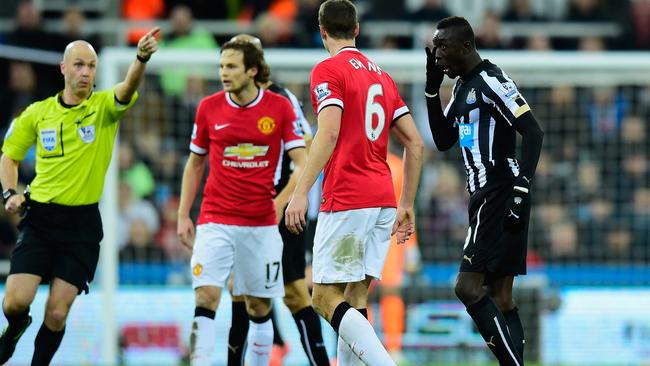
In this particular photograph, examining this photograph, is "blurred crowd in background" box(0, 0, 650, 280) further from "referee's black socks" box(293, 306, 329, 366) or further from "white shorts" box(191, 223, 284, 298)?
"white shorts" box(191, 223, 284, 298)

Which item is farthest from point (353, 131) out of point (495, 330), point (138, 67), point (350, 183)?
point (138, 67)

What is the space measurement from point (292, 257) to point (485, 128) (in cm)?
210

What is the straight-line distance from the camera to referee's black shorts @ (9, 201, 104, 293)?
823cm

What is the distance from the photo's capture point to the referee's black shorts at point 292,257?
8.80m

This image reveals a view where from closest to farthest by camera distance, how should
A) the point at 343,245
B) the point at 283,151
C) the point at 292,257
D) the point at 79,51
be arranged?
the point at 343,245 < the point at 79,51 < the point at 283,151 < the point at 292,257

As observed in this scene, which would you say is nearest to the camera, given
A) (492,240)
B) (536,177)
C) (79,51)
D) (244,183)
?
(492,240)

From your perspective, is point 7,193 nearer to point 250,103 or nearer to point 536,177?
point 250,103

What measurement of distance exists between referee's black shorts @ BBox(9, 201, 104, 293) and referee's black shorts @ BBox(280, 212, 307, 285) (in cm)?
141

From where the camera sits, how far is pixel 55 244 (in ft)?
27.3

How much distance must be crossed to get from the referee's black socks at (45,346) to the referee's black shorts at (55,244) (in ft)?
1.18

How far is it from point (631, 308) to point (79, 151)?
6.44 metres

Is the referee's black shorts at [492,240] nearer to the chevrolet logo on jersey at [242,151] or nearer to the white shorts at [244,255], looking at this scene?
the white shorts at [244,255]

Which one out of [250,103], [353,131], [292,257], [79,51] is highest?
[79,51]

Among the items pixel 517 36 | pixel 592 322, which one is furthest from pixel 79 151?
pixel 517 36
